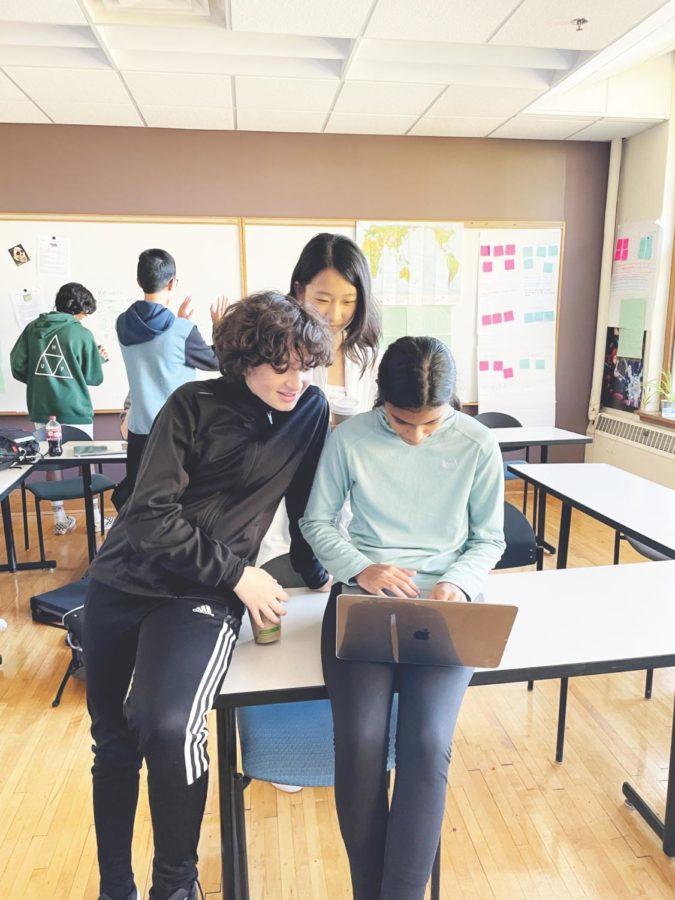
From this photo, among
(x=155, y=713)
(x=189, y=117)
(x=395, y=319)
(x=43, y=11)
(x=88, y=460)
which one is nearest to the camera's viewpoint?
(x=155, y=713)

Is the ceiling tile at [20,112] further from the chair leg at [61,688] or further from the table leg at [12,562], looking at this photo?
the chair leg at [61,688]

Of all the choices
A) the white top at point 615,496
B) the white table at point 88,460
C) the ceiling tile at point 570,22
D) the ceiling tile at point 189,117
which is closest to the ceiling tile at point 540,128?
the ceiling tile at point 570,22

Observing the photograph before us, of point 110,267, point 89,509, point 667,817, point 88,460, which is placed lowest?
point 667,817

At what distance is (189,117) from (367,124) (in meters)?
1.10

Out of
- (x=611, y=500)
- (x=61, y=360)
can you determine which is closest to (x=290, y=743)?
(x=611, y=500)

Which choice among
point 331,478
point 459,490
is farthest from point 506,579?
point 331,478

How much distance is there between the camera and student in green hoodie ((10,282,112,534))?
141 inches

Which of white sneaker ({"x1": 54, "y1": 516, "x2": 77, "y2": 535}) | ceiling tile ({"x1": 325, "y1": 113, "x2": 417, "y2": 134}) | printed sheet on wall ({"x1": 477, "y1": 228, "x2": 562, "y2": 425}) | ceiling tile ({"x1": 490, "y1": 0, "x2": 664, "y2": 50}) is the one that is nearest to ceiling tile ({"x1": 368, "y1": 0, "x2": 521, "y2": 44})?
ceiling tile ({"x1": 490, "y1": 0, "x2": 664, "y2": 50})

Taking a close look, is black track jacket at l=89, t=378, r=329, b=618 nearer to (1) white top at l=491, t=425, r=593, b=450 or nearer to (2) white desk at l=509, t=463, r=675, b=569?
(2) white desk at l=509, t=463, r=675, b=569

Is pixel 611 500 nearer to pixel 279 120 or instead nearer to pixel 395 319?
pixel 395 319

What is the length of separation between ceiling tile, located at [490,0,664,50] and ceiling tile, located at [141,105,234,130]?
5.58 ft

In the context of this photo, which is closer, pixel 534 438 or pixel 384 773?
pixel 384 773

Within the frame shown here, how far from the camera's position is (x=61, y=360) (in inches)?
142

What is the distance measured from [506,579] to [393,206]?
3525 millimetres
